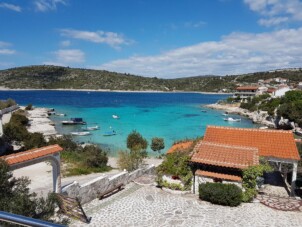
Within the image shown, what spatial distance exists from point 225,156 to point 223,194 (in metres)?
2.66

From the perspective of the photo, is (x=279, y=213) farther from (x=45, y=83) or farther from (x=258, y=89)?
(x=45, y=83)

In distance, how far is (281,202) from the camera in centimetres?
1488

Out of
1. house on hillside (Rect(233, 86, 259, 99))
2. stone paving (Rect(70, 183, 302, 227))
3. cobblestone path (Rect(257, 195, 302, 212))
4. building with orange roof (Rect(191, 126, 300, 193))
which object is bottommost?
house on hillside (Rect(233, 86, 259, 99))

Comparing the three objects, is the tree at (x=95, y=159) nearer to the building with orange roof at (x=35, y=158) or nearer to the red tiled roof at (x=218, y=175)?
the building with orange roof at (x=35, y=158)

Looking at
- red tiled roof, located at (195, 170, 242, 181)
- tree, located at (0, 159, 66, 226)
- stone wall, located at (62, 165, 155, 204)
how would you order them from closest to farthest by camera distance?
tree, located at (0, 159, 66, 226)
stone wall, located at (62, 165, 155, 204)
red tiled roof, located at (195, 170, 242, 181)

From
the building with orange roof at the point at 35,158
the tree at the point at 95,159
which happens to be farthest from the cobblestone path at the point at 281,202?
the tree at the point at 95,159

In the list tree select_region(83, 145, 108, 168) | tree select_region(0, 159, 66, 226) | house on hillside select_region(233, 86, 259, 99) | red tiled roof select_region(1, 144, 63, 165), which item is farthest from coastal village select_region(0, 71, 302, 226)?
house on hillside select_region(233, 86, 259, 99)

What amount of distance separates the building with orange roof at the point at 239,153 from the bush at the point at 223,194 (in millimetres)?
923

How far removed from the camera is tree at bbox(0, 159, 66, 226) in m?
7.77

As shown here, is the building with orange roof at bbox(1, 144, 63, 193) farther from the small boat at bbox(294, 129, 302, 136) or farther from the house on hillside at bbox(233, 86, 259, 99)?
the house on hillside at bbox(233, 86, 259, 99)

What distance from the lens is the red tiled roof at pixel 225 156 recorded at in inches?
614

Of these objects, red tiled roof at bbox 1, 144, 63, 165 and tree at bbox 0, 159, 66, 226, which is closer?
tree at bbox 0, 159, 66, 226

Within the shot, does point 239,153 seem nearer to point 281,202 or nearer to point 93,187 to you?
point 281,202

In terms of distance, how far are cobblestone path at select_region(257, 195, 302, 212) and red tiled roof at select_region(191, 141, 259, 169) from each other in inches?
79.2
